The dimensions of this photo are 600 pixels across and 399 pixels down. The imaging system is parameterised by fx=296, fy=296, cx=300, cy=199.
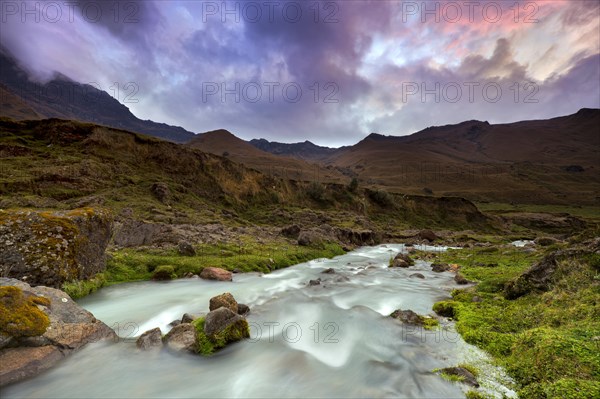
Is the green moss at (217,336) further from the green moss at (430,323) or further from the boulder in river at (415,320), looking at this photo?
the green moss at (430,323)

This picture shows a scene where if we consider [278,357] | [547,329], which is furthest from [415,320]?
[278,357]

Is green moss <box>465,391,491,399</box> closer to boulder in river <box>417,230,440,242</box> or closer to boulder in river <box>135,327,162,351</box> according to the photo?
boulder in river <box>135,327,162,351</box>

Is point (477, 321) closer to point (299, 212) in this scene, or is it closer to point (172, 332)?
point (172, 332)

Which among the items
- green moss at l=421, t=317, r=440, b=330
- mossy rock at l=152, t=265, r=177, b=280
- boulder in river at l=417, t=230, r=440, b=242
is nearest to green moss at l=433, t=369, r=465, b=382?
green moss at l=421, t=317, r=440, b=330

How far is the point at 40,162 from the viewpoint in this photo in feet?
136

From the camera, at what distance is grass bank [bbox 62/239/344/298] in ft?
49.5

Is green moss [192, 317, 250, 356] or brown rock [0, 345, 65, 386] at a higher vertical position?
brown rock [0, 345, 65, 386]

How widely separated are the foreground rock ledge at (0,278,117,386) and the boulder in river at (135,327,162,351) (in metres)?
0.93

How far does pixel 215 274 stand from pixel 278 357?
31.6 ft

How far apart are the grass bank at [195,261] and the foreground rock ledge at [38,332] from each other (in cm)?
410

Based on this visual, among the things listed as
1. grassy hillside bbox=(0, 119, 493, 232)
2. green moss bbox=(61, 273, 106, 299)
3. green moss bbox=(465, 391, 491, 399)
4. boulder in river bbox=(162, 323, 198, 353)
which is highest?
grassy hillside bbox=(0, 119, 493, 232)

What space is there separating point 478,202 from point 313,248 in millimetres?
137924

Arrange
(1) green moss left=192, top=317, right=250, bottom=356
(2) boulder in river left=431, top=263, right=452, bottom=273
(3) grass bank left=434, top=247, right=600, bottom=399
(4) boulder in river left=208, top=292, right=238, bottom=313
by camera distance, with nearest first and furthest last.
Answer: (3) grass bank left=434, top=247, right=600, bottom=399, (1) green moss left=192, top=317, right=250, bottom=356, (4) boulder in river left=208, top=292, right=238, bottom=313, (2) boulder in river left=431, top=263, right=452, bottom=273

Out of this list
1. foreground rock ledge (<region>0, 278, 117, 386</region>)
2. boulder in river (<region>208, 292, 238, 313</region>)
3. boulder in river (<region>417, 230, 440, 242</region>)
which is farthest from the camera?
boulder in river (<region>417, 230, 440, 242</region>)
